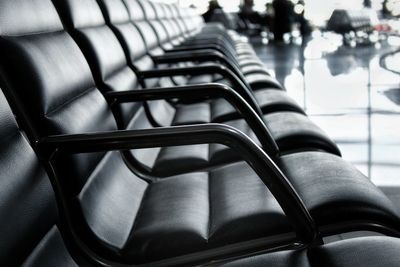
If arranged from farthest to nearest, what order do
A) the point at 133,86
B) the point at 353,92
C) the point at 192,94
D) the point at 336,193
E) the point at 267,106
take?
the point at 353,92, the point at 267,106, the point at 133,86, the point at 192,94, the point at 336,193

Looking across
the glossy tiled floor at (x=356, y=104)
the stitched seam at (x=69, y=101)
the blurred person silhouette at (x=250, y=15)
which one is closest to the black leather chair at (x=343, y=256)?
the stitched seam at (x=69, y=101)

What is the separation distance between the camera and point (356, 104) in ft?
12.0

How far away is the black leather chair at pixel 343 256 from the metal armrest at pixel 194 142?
0.07 m

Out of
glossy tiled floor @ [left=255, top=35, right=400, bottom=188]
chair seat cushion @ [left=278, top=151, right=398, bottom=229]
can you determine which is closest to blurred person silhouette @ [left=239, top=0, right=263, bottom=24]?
glossy tiled floor @ [left=255, top=35, right=400, bottom=188]

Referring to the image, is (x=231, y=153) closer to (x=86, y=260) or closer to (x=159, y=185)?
(x=159, y=185)

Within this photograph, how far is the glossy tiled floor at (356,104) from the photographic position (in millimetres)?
2311

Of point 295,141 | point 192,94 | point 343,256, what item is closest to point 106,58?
point 192,94

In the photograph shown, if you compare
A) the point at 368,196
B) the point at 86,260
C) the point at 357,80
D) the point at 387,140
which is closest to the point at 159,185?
the point at 86,260

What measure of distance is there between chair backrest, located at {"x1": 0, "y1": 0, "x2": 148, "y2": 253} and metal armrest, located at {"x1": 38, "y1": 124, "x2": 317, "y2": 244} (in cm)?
5

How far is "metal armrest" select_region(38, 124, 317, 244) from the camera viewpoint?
0.73 m

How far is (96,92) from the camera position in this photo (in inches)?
42.6

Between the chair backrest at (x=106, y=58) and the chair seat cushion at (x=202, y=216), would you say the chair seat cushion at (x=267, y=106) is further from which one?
the chair seat cushion at (x=202, y=216)

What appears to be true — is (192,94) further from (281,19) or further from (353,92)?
(281,19)

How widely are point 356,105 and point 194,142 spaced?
309 cm
